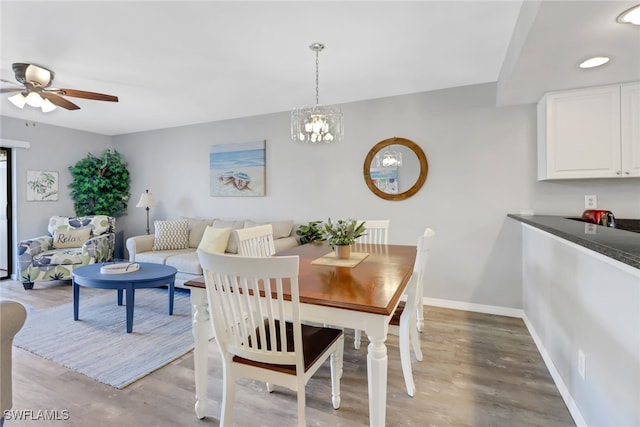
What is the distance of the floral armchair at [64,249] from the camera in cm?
392

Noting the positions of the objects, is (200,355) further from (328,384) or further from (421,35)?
(421,35)

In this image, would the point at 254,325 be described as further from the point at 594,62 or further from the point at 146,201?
the point at 146,201

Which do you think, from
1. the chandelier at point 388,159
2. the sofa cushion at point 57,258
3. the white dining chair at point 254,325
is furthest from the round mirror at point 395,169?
the sofa cushion at point 57,258

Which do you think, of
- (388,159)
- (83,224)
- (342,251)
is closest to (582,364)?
(342,251)

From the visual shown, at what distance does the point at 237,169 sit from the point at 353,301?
3.70m

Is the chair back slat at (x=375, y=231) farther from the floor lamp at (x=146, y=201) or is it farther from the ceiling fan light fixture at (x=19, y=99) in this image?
the floor lamp at (x=146, y=201)

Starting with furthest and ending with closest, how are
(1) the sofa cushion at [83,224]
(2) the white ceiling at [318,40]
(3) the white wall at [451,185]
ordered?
1. (1) the sofa cushion at [83,224]
2. (3) the white wall at [451,185]
3. (2) the white ceiling at [318,40]

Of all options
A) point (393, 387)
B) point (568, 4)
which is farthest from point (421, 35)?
point (393, 387)

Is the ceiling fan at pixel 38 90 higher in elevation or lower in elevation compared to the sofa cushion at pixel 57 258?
higher

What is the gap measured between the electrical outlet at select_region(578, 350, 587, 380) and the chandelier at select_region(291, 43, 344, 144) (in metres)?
2.10

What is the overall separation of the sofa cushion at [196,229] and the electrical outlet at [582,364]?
4213 mm

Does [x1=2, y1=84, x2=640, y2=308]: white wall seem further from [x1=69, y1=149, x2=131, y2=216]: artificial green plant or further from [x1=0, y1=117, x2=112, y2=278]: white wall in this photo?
[x1=69, y1=149, x2=131, y2=216]: artificial green plant

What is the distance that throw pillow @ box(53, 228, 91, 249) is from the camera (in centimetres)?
435

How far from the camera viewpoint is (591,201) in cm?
280
